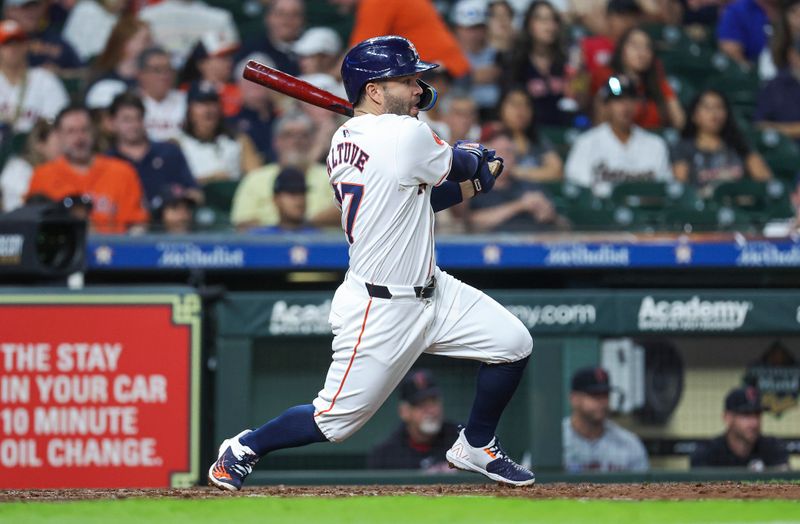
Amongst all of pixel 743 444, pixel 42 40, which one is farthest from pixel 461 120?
pixel 42 40

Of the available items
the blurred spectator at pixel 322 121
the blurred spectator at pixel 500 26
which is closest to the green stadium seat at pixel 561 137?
the blurred spectator at pixel 500 26

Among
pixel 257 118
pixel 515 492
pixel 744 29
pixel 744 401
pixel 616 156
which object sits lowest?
pixel 515 492

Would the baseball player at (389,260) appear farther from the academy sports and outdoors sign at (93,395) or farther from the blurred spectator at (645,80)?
the blurred spectator at (645,80)

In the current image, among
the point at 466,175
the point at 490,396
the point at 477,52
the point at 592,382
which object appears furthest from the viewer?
the point at 477,52

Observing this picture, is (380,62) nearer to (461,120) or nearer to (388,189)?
(388,189)

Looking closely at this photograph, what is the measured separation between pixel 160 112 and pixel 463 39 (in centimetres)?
228

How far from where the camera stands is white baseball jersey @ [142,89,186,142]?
927cm

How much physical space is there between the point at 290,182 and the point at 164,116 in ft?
5.61

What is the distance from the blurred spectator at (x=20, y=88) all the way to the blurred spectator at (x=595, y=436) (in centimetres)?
433

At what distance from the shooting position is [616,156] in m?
9.05

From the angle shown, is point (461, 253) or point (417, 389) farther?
point (461, 253)

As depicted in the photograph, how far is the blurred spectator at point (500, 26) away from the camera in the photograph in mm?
10031

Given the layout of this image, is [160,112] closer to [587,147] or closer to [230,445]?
[587,147]

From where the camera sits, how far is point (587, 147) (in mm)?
9086
